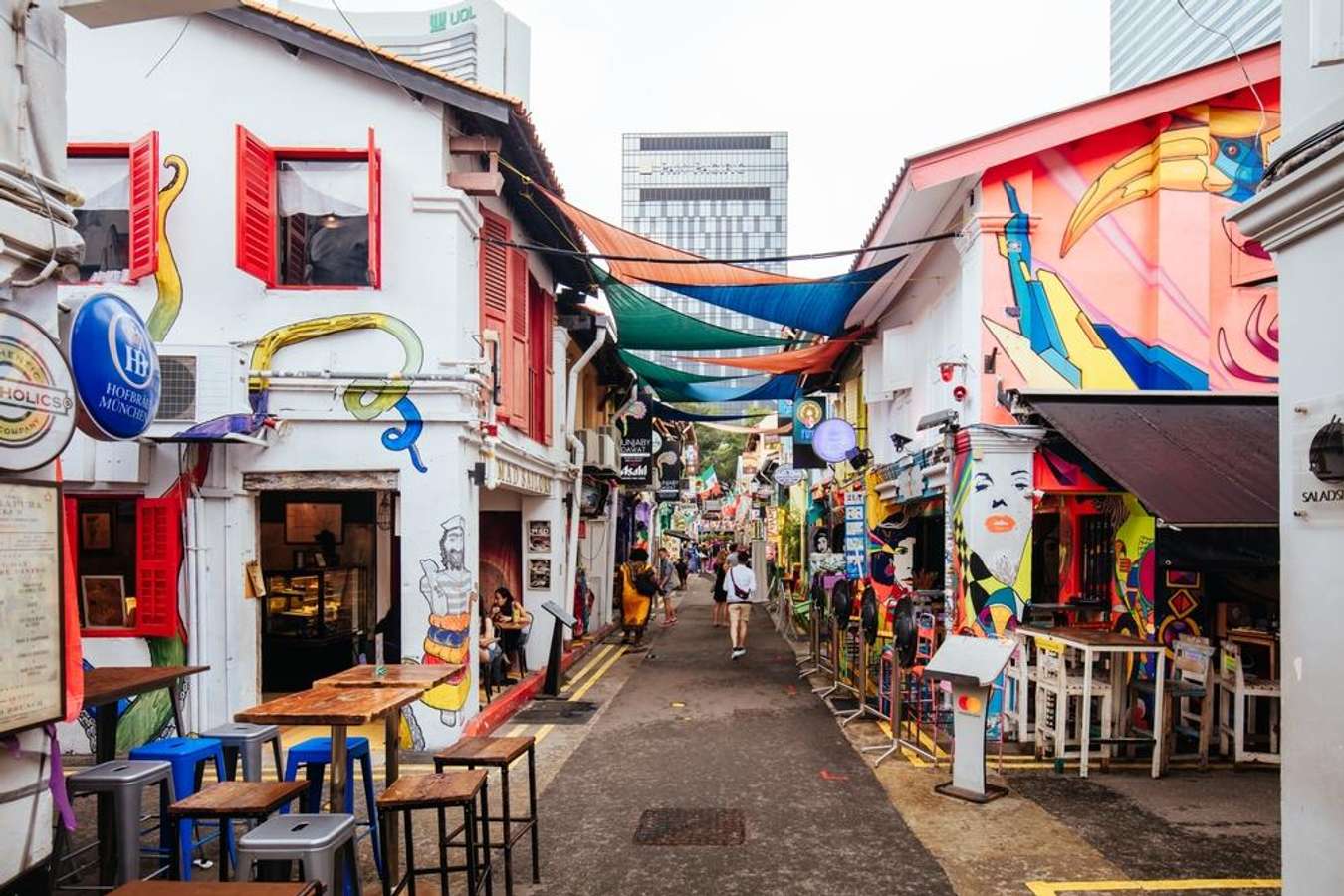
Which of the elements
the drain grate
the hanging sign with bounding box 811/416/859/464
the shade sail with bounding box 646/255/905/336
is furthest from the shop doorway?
the hanging sign with bounding box 811/416/859/464

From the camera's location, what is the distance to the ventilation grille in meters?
8.37

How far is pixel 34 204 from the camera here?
4.08 meters

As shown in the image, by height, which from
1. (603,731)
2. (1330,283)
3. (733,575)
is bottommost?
(603,731)

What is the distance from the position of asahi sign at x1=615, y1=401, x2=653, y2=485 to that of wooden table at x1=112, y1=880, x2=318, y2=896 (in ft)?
53.4

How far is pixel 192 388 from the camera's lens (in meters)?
8.38

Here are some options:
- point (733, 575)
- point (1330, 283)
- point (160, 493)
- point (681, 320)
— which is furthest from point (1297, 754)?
point (733, 575)

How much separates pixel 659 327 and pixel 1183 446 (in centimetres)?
733

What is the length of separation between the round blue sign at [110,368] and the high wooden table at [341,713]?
5.24 ft

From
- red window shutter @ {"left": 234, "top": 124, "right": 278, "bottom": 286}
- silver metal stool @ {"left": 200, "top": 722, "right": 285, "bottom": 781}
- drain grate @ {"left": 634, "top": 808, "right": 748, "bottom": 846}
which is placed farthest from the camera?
red window shutter @ {"left": 234, "top": 124, "right": 278, "bottom": 286}

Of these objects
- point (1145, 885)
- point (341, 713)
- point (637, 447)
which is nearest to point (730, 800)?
point (1145, 885)

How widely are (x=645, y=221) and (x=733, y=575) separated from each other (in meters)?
116

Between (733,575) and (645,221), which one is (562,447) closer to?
(733,575)

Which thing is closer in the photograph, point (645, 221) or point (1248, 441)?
point (1248, 441)

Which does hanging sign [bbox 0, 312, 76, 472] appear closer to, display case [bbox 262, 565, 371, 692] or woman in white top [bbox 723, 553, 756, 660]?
display case [bbox 262, 565, 371, 692]
